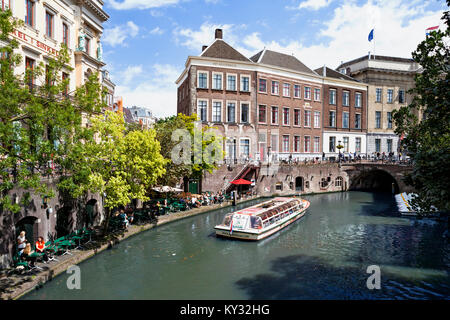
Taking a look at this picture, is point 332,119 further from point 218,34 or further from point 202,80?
point 202,80

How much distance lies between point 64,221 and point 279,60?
121 ft

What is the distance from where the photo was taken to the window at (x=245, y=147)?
4162 cm

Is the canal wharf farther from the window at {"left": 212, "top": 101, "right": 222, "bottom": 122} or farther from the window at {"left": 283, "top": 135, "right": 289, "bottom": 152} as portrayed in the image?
the window at {"left": 283, "top": 135, "right": 289, "bottom": 152}

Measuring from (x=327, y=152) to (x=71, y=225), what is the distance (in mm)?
39919

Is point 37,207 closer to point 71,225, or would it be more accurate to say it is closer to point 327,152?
point 71,225

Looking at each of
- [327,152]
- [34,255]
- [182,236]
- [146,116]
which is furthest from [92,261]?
[146,116]

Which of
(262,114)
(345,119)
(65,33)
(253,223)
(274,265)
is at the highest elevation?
(65,33)

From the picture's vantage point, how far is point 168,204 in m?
30.2

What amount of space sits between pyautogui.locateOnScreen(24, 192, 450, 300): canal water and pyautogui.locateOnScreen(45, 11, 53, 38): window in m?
16.0

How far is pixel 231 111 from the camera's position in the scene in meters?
41.2

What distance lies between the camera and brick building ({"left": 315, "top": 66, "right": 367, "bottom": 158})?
49.2 metres

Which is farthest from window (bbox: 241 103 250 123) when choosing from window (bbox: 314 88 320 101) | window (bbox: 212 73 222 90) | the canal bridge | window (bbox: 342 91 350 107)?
window (bbox: 342 91 350 107)

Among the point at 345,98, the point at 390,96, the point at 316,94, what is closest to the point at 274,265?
the point at 316,94
